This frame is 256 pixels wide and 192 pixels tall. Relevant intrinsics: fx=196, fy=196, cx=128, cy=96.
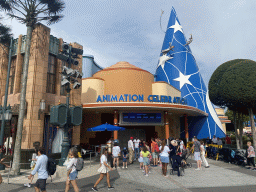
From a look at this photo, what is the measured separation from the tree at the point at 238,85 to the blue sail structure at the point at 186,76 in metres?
11.2

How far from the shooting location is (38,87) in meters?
12.9

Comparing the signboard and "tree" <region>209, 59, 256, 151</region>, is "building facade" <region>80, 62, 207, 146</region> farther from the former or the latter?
"tree" <region>209, 59, 256, 151</region>

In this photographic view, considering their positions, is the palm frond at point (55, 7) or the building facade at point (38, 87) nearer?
the palm frond at point (55, 7)

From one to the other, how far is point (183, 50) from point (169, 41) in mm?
3315

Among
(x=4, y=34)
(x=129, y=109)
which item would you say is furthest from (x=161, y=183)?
(x=4, y=34)

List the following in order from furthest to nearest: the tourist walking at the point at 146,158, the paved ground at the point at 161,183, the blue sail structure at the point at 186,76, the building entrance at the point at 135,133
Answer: the blue sail structure at the point at 186,76 → the building entrance at the point at 135,133 → the tourist walking at the point at 146,158 → the paved ground at the point at 161,183

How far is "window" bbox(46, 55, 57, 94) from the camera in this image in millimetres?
14117

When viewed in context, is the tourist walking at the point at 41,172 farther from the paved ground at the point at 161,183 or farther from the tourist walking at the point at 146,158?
the tourist walking at the point at 146,158

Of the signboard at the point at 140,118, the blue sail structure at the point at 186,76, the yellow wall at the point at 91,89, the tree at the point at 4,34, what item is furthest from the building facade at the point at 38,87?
the blue sail structure at the point at 186,76

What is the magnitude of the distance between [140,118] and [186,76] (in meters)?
14.3

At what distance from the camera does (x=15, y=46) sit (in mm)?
14398

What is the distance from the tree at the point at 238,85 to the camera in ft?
47.5

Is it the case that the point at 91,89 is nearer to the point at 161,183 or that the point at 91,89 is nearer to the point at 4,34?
the point at 4,34

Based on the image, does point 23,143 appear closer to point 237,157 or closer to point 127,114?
point 127,114
